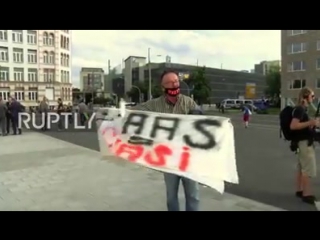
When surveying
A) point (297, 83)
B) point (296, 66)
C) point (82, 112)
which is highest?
point (296, 66)

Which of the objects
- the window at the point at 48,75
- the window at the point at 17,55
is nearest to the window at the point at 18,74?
the window at the point at 17,55

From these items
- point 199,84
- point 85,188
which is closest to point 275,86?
point 199,84

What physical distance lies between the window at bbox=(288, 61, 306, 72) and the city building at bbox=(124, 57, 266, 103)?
29.5 metres

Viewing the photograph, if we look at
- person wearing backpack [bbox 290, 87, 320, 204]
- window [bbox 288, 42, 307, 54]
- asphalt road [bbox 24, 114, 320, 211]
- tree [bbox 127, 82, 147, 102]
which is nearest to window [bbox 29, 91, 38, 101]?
tree [bbox 127, 82, 147, 102]

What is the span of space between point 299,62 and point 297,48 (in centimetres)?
224

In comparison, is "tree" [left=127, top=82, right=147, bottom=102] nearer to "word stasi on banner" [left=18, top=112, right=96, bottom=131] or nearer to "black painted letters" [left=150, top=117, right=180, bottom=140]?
"word stasi on banner" [left=18, top=112, right=96, bottom=131]

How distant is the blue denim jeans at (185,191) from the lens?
3.69 m

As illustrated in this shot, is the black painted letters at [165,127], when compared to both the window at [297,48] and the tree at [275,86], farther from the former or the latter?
the tree at [275,86]

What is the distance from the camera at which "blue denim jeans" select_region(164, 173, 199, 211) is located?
3691mm

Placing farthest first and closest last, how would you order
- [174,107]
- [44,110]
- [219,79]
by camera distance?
[219,79] → [44,110] → [174,107]

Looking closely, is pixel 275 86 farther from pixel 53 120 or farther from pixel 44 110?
pixel 44 110

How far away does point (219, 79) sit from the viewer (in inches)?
4466
